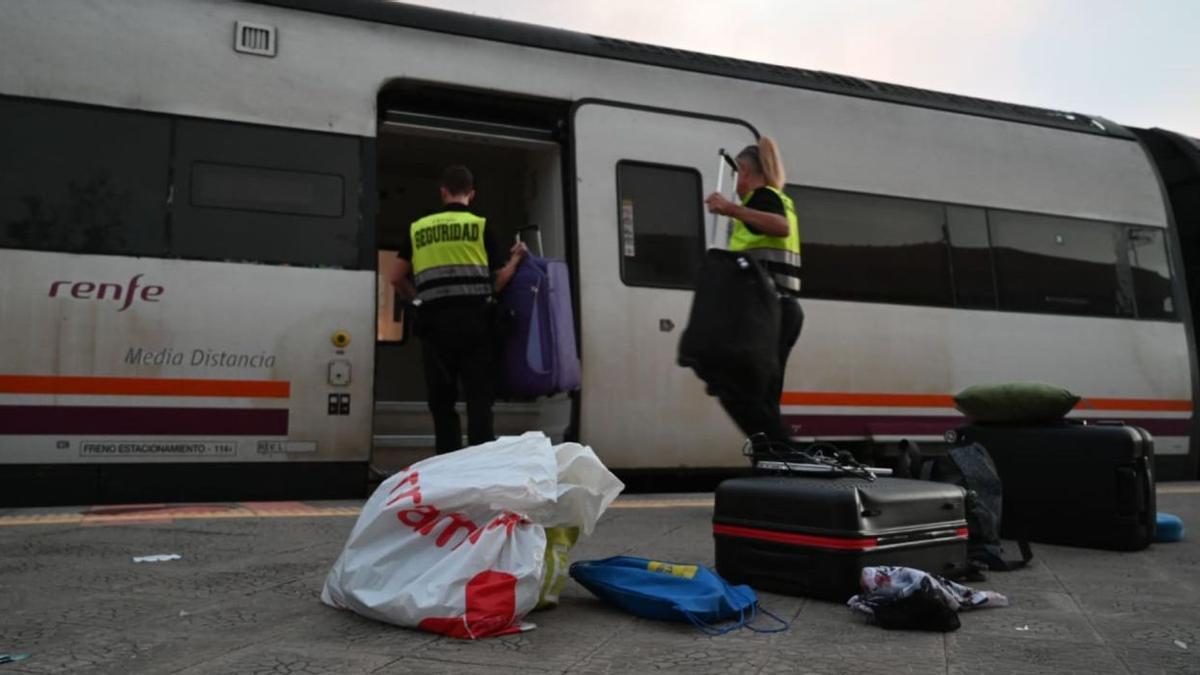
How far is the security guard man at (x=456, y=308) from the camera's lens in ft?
16.6

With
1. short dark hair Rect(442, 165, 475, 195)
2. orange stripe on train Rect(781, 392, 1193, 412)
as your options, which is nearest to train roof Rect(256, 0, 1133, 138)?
short dark hair Rect(442, 165, 475, 195)

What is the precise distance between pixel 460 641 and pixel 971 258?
20.4 feet

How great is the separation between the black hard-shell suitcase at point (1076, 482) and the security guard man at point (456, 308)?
7.69 ft

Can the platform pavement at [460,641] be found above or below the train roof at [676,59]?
below

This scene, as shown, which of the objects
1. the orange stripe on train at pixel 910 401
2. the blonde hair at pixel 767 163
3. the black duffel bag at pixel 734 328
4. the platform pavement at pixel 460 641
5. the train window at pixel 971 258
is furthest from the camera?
the train window at pixel 971 258

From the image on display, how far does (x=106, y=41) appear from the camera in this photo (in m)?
5.28

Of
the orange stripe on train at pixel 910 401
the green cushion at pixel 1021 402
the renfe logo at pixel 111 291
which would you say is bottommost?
the green cushion at pixel 1021 402

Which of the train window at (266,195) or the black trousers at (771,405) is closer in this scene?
the black trousers at (771,405)

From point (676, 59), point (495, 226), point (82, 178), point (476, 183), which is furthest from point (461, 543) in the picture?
point (476, 183)

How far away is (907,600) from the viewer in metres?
2.65

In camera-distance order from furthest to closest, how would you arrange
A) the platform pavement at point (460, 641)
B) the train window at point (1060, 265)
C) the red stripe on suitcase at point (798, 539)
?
the train window at point (1060, 265)
the red stripe on suitcase at point (798, 539)
the platform pavement at point (460, 641)

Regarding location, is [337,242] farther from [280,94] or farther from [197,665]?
[197,665]

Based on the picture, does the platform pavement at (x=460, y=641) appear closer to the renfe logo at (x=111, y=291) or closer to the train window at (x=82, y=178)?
the renfe logo at (x=111, y=291)

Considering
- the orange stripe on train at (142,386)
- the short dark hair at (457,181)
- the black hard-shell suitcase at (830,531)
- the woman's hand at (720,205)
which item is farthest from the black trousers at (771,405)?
the orange stripe on train at (142,386)
